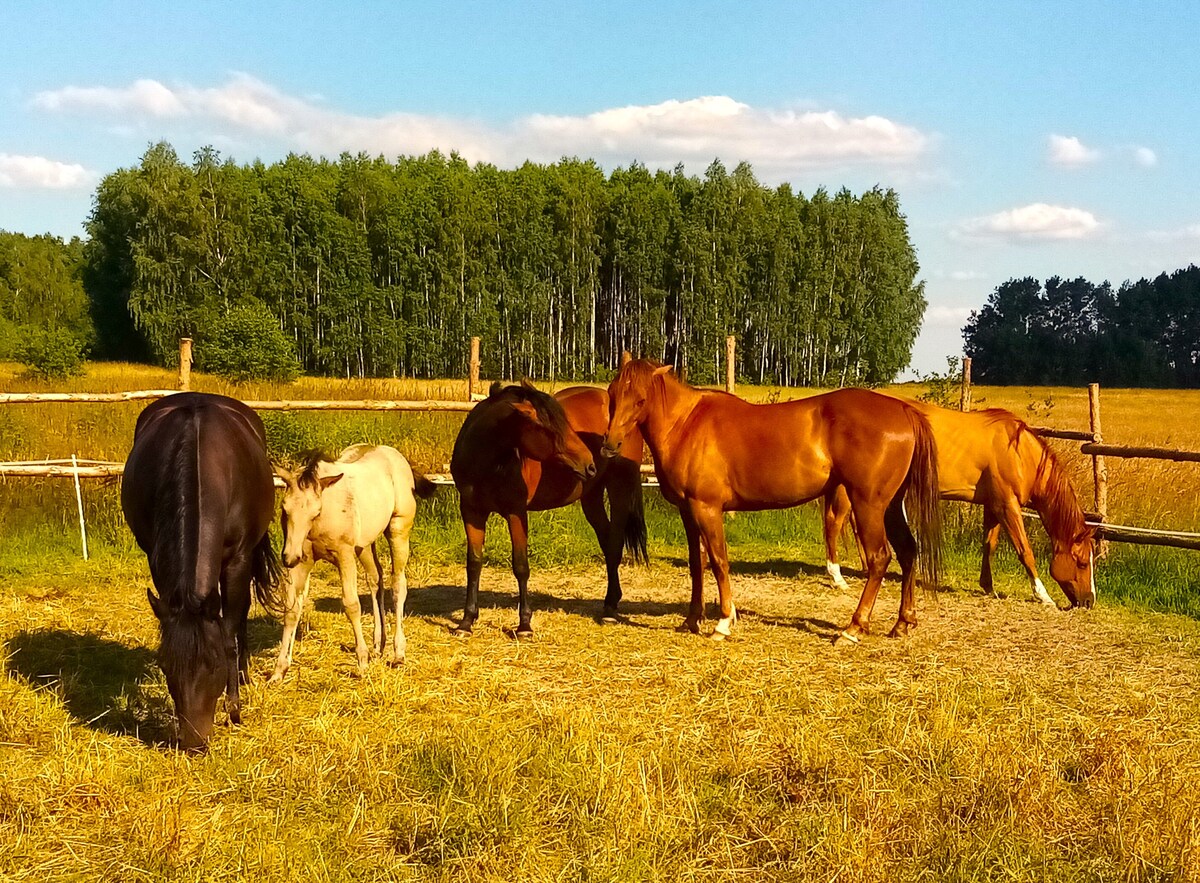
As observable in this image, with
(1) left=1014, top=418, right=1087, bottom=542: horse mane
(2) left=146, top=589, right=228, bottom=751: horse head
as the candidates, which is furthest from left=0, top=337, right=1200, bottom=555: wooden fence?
(2) left=146, top=589, right=228, bottom=751: horse head

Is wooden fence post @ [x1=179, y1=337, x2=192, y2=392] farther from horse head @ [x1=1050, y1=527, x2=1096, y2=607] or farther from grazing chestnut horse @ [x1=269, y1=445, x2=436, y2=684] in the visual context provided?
horse head @ [x1=1050, y1=527, x2=1096, y2=607]

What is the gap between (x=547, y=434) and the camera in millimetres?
6289

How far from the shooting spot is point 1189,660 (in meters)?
5.98

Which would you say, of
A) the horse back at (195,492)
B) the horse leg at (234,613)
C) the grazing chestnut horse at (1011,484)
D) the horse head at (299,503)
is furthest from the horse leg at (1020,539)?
the horse leg at (234,613)

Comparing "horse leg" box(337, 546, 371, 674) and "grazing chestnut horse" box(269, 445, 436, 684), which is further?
"horse leg" box(337, 546, 371, 674)

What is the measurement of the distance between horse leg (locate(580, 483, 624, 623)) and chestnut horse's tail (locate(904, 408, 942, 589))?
7.29 feet

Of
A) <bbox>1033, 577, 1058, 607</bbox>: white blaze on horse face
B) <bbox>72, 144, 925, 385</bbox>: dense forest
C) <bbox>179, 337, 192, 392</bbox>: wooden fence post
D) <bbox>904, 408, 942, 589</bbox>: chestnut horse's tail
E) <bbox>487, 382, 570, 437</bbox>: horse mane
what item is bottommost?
<bbox>1033, 577, 1058, 607</bbox>: white blaze on horse face

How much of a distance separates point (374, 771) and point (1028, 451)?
252 inches

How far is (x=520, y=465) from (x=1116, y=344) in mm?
66602

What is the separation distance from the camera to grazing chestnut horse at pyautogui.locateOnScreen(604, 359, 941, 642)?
626 centimetres

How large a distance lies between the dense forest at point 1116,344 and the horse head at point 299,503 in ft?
204

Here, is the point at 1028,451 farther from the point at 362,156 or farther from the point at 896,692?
the point at 362,156

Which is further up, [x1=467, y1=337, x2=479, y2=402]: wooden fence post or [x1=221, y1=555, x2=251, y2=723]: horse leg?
[x1=467, y1=337, x2=479, y2=402]: wooden fence post

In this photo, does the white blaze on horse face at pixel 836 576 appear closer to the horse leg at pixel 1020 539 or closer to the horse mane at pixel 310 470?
the horse leg at pixel 1020 539
